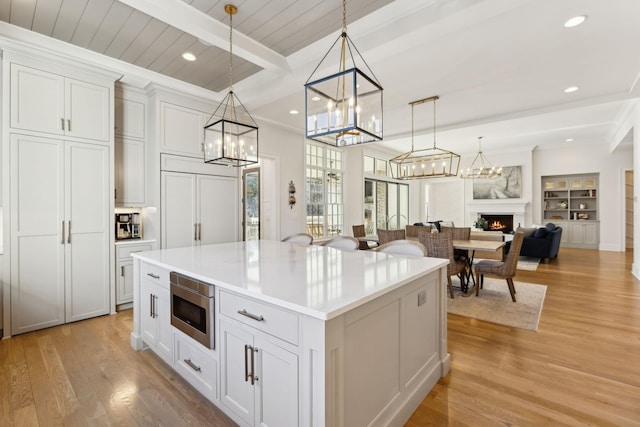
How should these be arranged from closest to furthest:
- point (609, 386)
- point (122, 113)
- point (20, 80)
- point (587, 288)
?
point (609, 386)
point (20, 80)
point (122, 113)
point (587, 288)

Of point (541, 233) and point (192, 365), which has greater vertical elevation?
point (541, 233)

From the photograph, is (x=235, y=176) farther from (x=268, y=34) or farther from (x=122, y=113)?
(x=268, y=34)

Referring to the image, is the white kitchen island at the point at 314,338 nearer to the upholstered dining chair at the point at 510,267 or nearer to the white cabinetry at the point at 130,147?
the white cabinetry at the point at 130,147

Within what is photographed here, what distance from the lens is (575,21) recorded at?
2.52m

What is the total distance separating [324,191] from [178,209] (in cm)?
339

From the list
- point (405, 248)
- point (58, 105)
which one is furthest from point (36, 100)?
point (405, 248)

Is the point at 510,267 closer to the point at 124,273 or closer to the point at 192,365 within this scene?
the point at 192,365

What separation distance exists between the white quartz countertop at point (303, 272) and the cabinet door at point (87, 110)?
1.89 m

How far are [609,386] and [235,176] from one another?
4681mm

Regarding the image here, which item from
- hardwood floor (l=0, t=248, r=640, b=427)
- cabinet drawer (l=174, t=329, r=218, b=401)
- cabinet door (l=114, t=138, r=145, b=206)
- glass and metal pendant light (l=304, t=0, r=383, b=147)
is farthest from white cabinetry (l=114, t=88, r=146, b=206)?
glass and metal pendant light (l=304, t=0, r=383, b=147)

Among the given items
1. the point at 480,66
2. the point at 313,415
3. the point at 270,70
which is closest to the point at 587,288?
the point at 480,66

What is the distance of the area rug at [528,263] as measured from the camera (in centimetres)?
602

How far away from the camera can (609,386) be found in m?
2.09

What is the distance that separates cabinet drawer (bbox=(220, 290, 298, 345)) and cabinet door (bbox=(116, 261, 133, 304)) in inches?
109
